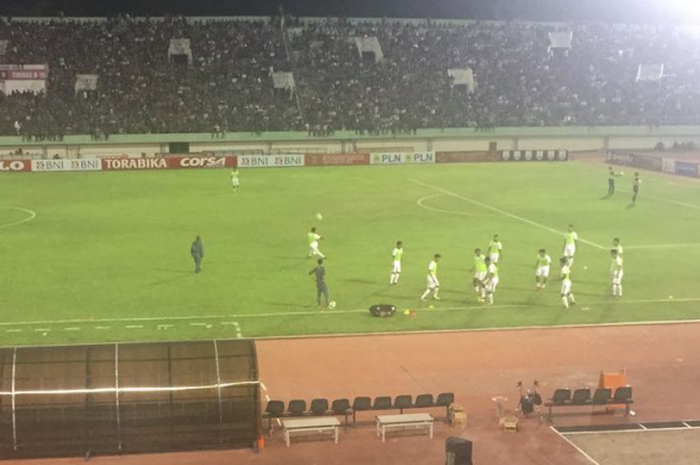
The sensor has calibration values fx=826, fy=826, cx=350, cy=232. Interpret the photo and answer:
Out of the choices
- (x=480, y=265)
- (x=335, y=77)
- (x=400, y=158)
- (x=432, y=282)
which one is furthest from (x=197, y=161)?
(x=480, y=265)

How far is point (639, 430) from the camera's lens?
17266 mm

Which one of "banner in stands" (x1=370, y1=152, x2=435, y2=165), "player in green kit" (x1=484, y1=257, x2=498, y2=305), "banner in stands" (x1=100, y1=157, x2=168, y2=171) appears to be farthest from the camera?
"banner in stands" (x1=370, y1=152, x2=435, y2=165)

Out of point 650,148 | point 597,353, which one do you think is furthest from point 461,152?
point 597,353

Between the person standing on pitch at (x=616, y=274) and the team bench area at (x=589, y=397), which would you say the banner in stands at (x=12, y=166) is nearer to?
the person standing on pitch at (x=616, y=274)

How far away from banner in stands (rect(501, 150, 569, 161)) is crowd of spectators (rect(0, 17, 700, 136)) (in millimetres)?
4967

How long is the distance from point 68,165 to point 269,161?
55.4 ft

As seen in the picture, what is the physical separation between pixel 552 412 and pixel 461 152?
61.6 m

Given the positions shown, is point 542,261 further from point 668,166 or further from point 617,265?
point 668,166

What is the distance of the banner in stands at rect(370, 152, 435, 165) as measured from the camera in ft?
248

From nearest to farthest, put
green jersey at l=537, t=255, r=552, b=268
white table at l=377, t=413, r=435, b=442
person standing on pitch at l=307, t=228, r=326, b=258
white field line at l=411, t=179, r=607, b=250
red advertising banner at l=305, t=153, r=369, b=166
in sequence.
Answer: white table at l=377, t=413, r=435, b=442 < green jersey at l=537, t=255, r=552, b=268 < person standing on pitch at l=307, t=228, r=326, b=258 < white field line at l=411, t=179, r=607, b=250 < red advertising banner at l=305, t=153, r=369, b=166

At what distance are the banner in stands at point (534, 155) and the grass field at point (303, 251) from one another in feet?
49.6

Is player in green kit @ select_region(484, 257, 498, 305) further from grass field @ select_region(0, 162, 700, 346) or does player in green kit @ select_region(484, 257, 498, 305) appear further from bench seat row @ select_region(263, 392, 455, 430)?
bench seat row @ select_region(263, 392, 455, 430)

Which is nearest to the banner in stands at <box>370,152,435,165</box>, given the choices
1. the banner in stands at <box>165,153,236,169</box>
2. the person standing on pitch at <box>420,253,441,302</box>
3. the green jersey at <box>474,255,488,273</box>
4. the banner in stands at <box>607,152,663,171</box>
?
the banner in stands at <box>165,153,236,169</box>

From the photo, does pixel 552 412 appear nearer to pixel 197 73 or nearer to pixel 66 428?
pixel 66 428
